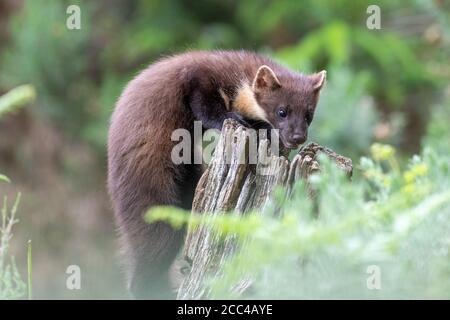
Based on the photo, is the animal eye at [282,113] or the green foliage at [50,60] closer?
the animal eye at [282,113]

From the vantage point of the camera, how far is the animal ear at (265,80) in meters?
5.81

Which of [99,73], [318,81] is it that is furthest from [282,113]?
[99,73]

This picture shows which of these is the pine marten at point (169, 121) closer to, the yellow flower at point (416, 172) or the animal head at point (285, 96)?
the animal head at point (285, 96)

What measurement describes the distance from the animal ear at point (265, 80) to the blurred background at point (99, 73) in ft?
22.7

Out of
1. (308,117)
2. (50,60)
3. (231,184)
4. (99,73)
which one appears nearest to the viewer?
(231,184)

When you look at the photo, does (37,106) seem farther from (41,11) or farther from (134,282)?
(134,282)

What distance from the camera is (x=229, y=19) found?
15.3 metres

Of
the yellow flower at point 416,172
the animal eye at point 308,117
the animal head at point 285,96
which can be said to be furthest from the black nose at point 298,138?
the yellow flower at point 416,172

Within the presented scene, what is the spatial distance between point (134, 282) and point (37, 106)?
360 inches

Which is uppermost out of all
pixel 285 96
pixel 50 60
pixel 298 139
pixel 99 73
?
pixel 50 60

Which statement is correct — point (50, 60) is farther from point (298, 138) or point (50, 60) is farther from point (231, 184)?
point (231, 184)

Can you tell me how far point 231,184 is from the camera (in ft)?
15.4

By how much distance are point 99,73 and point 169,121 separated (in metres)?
9.99

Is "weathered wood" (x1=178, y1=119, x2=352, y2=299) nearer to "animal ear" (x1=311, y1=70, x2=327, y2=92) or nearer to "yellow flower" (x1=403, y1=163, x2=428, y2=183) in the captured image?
"yellow flower" (x1=403, y1=163, x2=428, y2=183)
